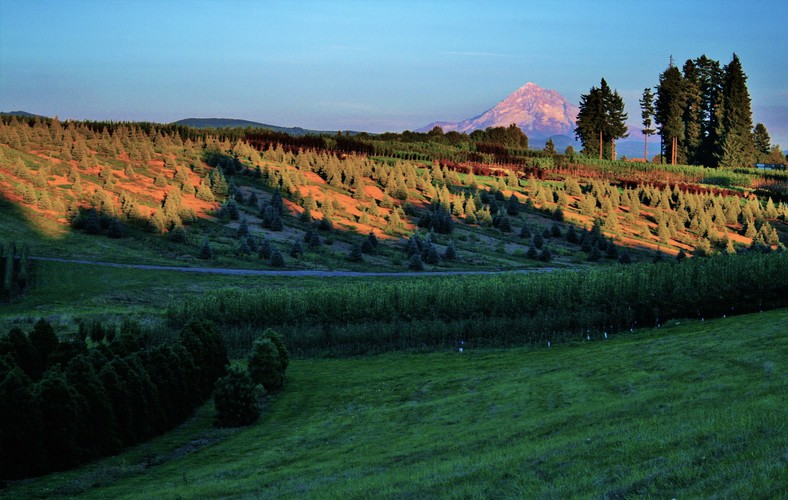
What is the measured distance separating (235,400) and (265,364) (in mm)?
9036

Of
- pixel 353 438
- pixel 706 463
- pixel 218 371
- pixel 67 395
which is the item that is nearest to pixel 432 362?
pixel 218 371

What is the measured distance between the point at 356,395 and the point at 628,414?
81.6 feet

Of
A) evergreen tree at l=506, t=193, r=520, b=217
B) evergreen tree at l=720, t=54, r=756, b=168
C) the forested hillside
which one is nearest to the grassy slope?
the forested hillside

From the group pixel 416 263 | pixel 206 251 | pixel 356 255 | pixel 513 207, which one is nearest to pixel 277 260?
pixel 206 251

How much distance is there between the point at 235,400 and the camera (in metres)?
44.9

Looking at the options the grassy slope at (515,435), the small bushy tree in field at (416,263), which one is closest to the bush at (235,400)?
the grassy slope at (515,435)

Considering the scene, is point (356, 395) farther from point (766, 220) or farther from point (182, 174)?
point (766, 220)

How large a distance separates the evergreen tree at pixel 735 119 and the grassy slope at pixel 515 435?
155m

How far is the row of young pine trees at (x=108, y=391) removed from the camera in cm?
3522

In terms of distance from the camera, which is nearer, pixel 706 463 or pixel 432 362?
pixel 706 463

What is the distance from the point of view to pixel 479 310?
74.1 meters

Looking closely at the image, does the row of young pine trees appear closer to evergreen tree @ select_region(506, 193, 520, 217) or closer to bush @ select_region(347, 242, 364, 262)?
bush @ select_region(347, 242, 364, 262)

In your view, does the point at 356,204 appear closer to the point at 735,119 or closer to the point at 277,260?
the point at 277,260

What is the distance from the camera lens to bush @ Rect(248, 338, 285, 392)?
2110 inches
